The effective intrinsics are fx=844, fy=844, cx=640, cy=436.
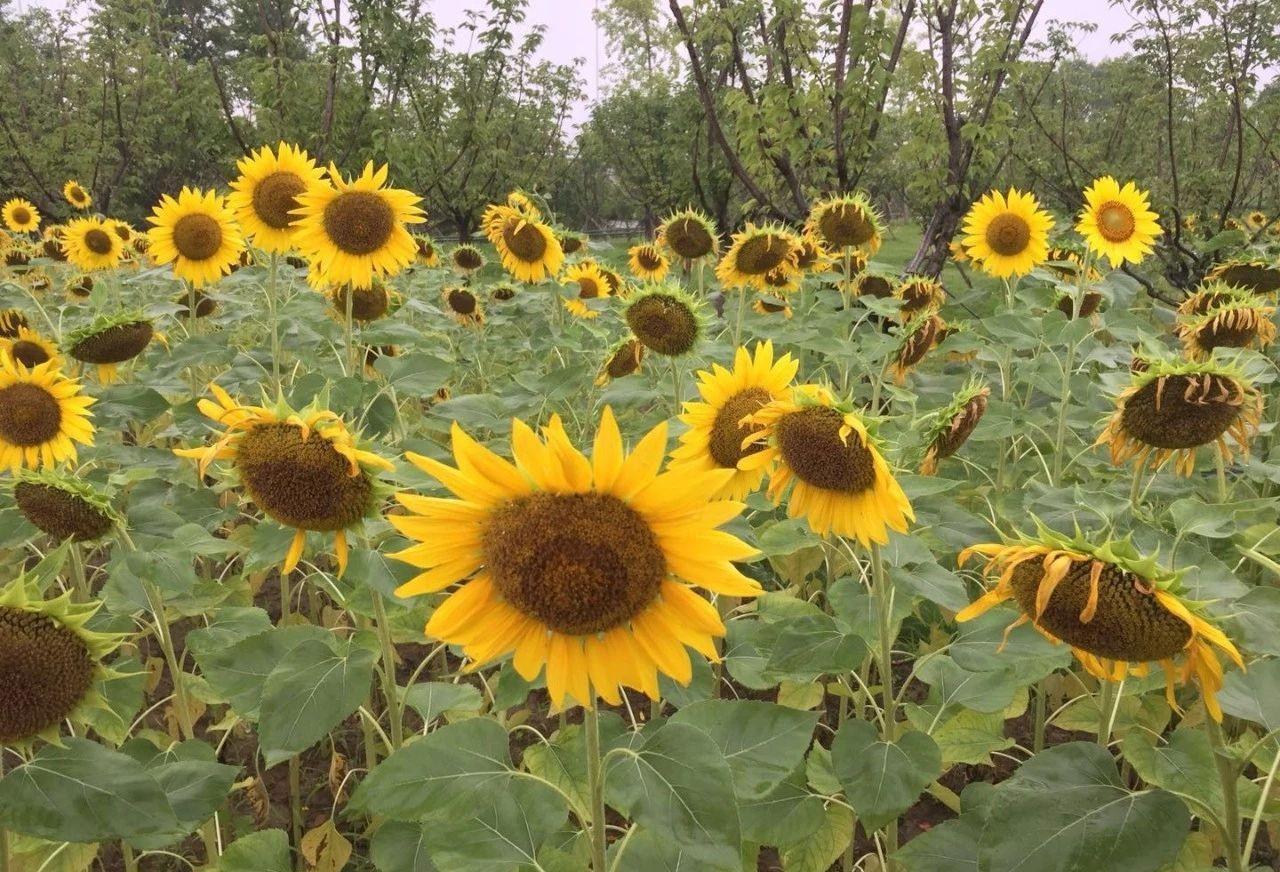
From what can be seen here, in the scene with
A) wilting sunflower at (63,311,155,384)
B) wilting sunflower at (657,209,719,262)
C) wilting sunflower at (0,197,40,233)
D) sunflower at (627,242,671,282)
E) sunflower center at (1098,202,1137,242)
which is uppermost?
sunflower center at (1098,202,1137,242)

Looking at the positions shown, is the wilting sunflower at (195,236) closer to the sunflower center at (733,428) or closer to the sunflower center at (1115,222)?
the sunflower center at (733,428)

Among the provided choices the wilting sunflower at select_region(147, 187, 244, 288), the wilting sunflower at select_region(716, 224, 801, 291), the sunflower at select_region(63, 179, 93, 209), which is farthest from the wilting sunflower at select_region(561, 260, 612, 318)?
the sunflower at select_region(63, 179, 93, 209)

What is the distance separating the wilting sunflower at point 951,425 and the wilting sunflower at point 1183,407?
0.83 ft

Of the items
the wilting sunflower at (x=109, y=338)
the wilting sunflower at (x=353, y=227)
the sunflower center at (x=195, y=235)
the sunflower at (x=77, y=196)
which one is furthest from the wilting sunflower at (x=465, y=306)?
the sunflower at (x=77, y=196)

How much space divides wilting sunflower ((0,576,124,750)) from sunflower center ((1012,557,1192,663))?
126 centimetres

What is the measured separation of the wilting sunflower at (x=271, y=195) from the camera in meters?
2.62

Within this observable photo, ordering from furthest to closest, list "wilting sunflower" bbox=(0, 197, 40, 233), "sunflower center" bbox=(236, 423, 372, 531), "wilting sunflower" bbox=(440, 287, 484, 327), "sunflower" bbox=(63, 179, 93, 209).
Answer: "sunflower" bbox=(63, 179, 93, 209) → "wilting sunflower" bbox=(0, 197, 40, 233) → "wilting sunflower" bbox=(440, 287, 484, 327) → "sunflower center" bbox=(236, 423, 372, 531)

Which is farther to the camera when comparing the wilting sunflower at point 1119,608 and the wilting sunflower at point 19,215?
the wilting sunflower at point 19,215

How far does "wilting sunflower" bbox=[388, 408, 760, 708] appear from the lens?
93cm

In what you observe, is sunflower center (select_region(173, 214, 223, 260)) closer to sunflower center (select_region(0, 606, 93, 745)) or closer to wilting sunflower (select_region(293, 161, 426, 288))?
wilting sunflower (select_region(293, 161, 426, 288))

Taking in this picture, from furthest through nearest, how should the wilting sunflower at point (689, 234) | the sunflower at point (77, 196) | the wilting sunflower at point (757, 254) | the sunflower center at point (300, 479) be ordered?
the sunflower at point (77, 196) → the wilting sunflower at point (689, 234) → the wilting sunflower at point (757, 254) → the sunflower center at point (300, 479)

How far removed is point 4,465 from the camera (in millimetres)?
1998

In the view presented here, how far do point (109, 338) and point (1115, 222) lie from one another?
10.5ft

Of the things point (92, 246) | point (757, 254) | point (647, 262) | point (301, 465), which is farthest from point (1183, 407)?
point (92, 246)
